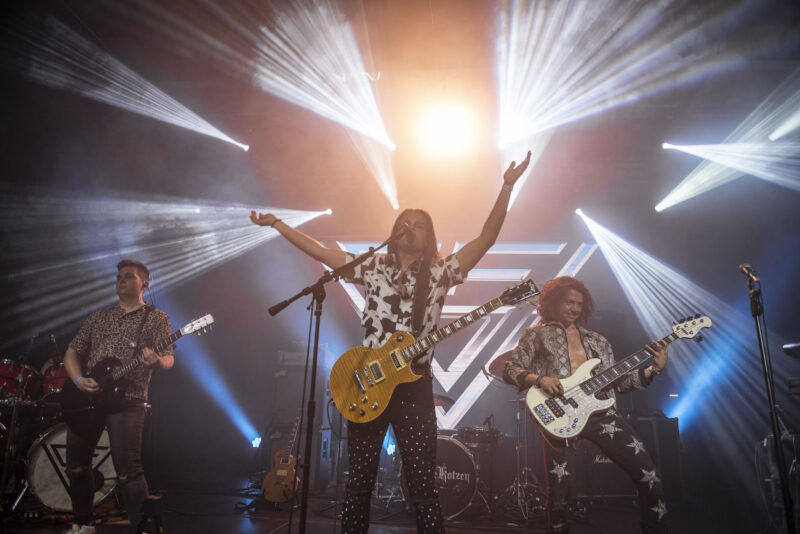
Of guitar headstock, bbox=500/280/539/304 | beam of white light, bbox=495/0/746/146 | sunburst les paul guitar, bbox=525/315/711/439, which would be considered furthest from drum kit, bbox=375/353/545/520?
beam of white light, bbox=495/0/746/146

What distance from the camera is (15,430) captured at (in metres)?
5.89

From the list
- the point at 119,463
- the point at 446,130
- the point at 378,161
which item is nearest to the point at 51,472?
the point at 119,463

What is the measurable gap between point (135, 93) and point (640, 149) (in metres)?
8.17

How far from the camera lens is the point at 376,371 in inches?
112

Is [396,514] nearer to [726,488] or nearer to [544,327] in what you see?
[544,327]

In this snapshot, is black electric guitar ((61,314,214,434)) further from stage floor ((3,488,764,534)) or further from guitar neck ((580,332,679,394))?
guitar neck ((580,332,679,394))

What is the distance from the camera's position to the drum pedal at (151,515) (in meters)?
3.86

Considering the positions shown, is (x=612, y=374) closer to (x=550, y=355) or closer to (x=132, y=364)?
(x=550, y=355)

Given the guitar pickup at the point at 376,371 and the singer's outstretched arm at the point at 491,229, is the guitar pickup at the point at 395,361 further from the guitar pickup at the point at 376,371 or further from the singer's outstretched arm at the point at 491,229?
the singer's outstretched arm at the point at 491,229

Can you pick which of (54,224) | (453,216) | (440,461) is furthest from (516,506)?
(54,224)

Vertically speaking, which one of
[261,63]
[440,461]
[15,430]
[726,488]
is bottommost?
[726,488]

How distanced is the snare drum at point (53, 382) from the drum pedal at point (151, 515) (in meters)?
2.88

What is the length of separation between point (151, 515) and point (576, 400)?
11.2ft

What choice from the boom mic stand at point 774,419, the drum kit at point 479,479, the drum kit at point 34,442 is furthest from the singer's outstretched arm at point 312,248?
the drum kit at point 34,442
